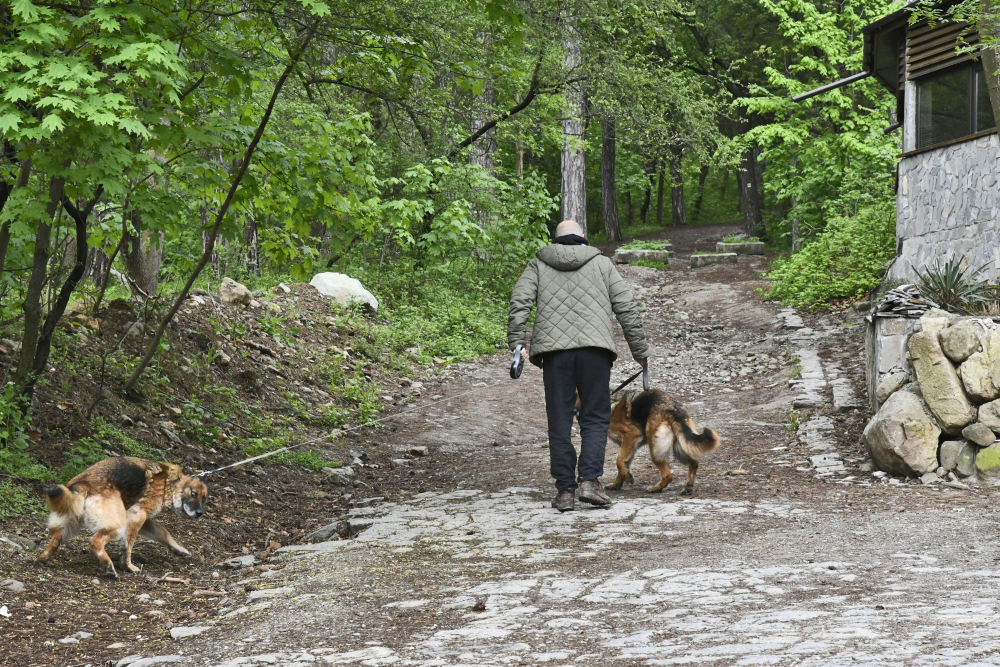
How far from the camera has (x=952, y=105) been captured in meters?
15.1

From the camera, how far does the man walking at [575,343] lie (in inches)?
285

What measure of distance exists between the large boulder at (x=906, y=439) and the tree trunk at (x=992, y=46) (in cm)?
257

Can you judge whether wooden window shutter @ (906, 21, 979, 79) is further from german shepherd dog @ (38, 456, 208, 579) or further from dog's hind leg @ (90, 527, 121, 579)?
dog's hind leg @ (90, 527, 121, 579)

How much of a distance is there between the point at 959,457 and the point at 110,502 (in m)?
6.69

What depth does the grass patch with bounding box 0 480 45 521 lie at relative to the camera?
245 inches

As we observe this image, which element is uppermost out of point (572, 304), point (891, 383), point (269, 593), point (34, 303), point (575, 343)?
point (34, 303)

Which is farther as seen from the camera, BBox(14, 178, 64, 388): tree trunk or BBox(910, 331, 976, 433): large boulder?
BBox(910, 331, 976, 433): large boulder

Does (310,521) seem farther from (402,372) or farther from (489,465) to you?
(402,372)

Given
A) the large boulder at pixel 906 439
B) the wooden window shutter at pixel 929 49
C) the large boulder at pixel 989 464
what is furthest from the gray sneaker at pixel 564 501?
the wooden window shutter at pixel 929 49

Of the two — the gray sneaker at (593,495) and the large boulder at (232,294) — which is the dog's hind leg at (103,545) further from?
the large boulder at (232,294)

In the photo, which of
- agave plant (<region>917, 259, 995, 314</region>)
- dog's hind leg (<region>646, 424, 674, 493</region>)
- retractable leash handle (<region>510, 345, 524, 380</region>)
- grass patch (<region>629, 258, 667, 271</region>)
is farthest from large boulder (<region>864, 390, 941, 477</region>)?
grass patch (<region>629, 258, 667, 271</region>)

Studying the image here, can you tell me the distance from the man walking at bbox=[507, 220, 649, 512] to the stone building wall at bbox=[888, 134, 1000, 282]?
757 centimetres

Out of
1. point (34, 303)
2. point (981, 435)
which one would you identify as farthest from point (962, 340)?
point (34, 303)

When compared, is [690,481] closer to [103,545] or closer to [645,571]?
[645,571]
